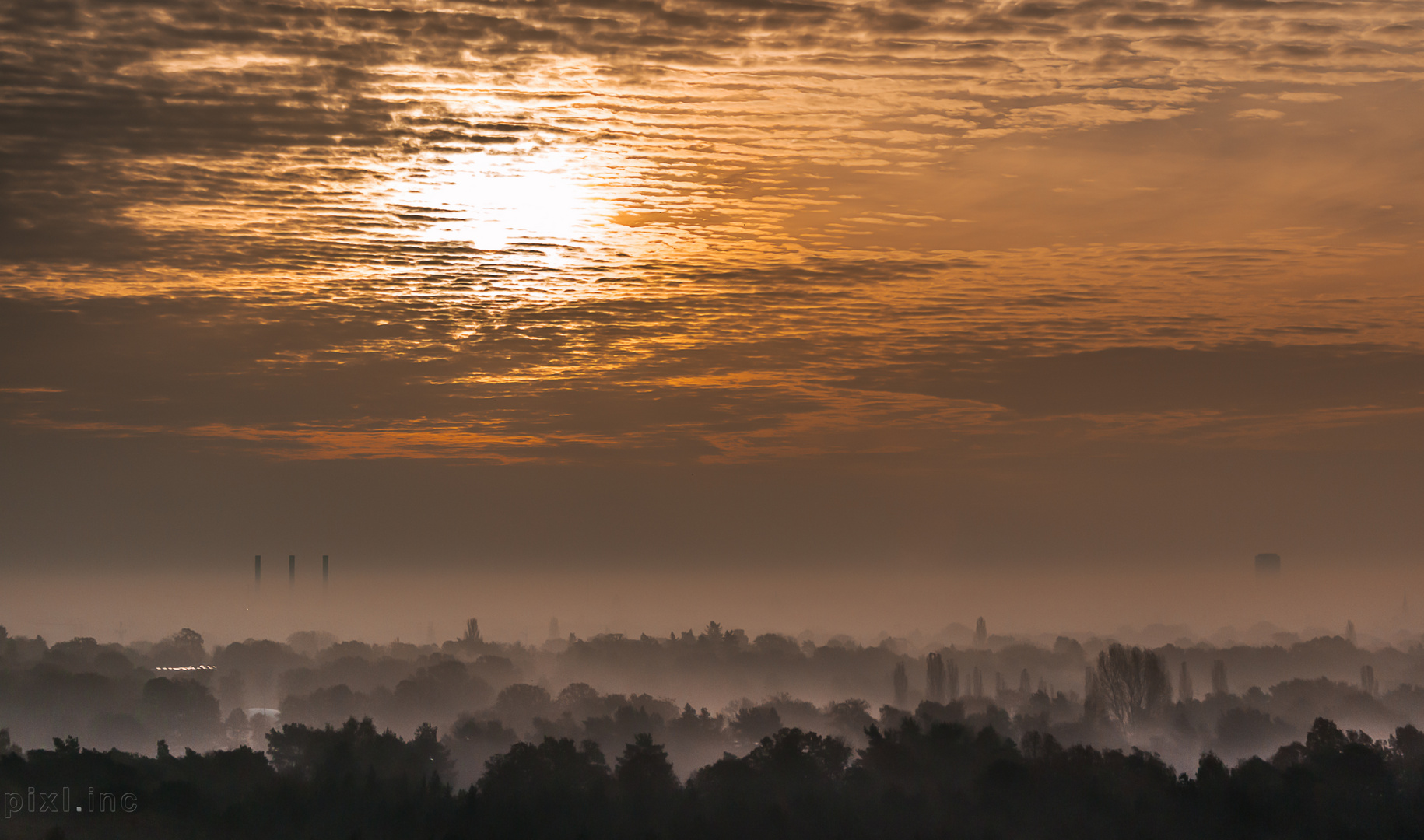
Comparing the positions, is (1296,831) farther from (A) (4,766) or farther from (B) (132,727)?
(B) (132,727)

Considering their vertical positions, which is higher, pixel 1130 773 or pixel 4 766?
pixel 4 766

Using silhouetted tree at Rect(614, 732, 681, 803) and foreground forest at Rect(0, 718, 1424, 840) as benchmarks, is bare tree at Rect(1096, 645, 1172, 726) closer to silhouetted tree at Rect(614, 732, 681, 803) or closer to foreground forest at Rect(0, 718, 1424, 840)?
foreground forest at Rect(0, 718, 1424, 840)

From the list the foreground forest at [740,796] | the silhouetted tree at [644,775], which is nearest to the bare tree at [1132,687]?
the foreground forest at [740,796]

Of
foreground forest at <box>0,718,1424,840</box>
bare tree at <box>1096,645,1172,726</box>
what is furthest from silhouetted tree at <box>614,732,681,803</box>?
bare tree at <box>1096,645,1172,726</box>

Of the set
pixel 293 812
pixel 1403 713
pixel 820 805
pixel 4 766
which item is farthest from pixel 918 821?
pixel 1403 713

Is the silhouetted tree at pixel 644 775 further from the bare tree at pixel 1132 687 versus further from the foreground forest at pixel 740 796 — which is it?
the bare tree at pixel 1132 687

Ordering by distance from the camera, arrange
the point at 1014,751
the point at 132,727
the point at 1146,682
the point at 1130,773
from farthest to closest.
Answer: the point at 1146,682, the point at 132,727, the point at 1014,751, the point at 1130,773

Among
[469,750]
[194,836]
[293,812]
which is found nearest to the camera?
[194,836]

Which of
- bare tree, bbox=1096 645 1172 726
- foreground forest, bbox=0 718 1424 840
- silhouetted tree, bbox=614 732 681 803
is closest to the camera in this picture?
foreground forest, bbox=0 718 1424 840
